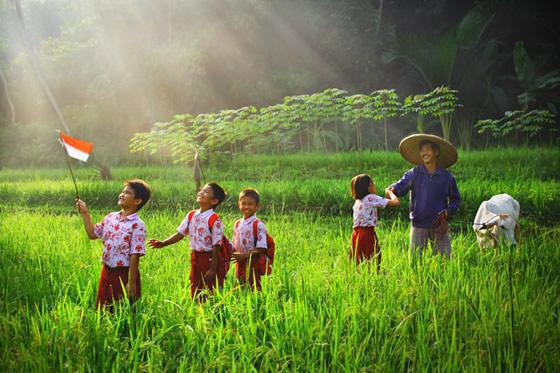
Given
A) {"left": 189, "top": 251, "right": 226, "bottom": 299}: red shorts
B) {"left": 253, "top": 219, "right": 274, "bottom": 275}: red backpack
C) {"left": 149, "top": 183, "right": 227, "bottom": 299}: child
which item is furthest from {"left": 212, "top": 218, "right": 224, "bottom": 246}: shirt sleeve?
{"left": 253, "top": 219, "right": 274, "bottom": 275}: red backpack

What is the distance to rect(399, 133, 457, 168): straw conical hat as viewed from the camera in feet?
12.1

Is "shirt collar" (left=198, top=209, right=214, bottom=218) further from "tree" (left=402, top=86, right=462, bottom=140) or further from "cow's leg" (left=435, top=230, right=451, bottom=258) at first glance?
"tree" (left=402, top=86, right=462, bottom=140)

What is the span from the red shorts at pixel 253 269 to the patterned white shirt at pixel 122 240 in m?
0.72

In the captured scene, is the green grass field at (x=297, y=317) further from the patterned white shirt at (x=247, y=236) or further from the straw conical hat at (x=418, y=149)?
the straw conical hat at (x=418, y=149)

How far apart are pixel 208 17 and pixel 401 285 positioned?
48.2 ft

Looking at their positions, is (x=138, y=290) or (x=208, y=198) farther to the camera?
(x=208, y=198)

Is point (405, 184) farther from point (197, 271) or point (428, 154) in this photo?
point (197, 271)

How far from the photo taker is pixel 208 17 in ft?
51.9

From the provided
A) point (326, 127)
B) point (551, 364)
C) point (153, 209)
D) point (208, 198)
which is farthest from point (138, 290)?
point (326, 127)

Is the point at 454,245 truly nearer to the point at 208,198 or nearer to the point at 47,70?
the point at 208,198

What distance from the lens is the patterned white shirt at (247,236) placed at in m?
3.12

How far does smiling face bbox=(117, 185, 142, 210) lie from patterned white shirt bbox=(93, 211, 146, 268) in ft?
0.21

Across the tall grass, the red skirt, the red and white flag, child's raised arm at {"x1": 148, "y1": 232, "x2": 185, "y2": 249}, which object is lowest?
the tall grass

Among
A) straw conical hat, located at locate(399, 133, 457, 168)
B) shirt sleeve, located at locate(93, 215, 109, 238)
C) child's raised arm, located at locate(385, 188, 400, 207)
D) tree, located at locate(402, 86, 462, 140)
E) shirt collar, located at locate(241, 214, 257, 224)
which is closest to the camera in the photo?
shirt sleeve, located at locate(93, 215, 109, 238)
